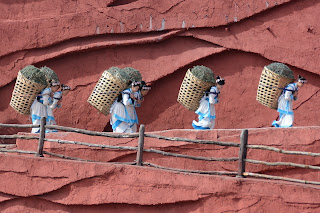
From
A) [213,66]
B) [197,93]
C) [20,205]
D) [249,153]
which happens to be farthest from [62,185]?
[213,66]

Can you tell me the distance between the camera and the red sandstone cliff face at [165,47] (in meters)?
11.7

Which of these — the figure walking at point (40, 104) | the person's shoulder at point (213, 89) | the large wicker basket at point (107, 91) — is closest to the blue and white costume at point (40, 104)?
the figure walking at point (40, 104)

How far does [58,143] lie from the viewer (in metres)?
9.06

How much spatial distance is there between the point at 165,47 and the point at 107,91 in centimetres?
222

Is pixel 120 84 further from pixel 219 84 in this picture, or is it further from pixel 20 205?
pixel 20 205

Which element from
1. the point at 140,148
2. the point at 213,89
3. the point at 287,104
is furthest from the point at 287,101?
the point at 140,148

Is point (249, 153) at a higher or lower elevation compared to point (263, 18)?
lower

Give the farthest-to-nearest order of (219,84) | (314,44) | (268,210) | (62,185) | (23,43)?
(23,43), (314,44), (219,84), (62,185), (268,210)

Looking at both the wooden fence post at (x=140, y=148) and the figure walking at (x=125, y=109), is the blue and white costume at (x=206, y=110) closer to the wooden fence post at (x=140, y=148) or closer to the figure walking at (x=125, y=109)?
the figure walking at (x=125, y=109)

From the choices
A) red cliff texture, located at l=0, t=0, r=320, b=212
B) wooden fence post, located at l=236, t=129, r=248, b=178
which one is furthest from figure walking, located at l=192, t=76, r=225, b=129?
wooden fence post, located at l=236, t=129, r=248, b=178

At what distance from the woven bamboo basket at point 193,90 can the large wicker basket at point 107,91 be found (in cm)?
92

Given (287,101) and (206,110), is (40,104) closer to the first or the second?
(206,110)

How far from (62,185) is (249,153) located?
2302 millimetres

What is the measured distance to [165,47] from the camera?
1226cm
